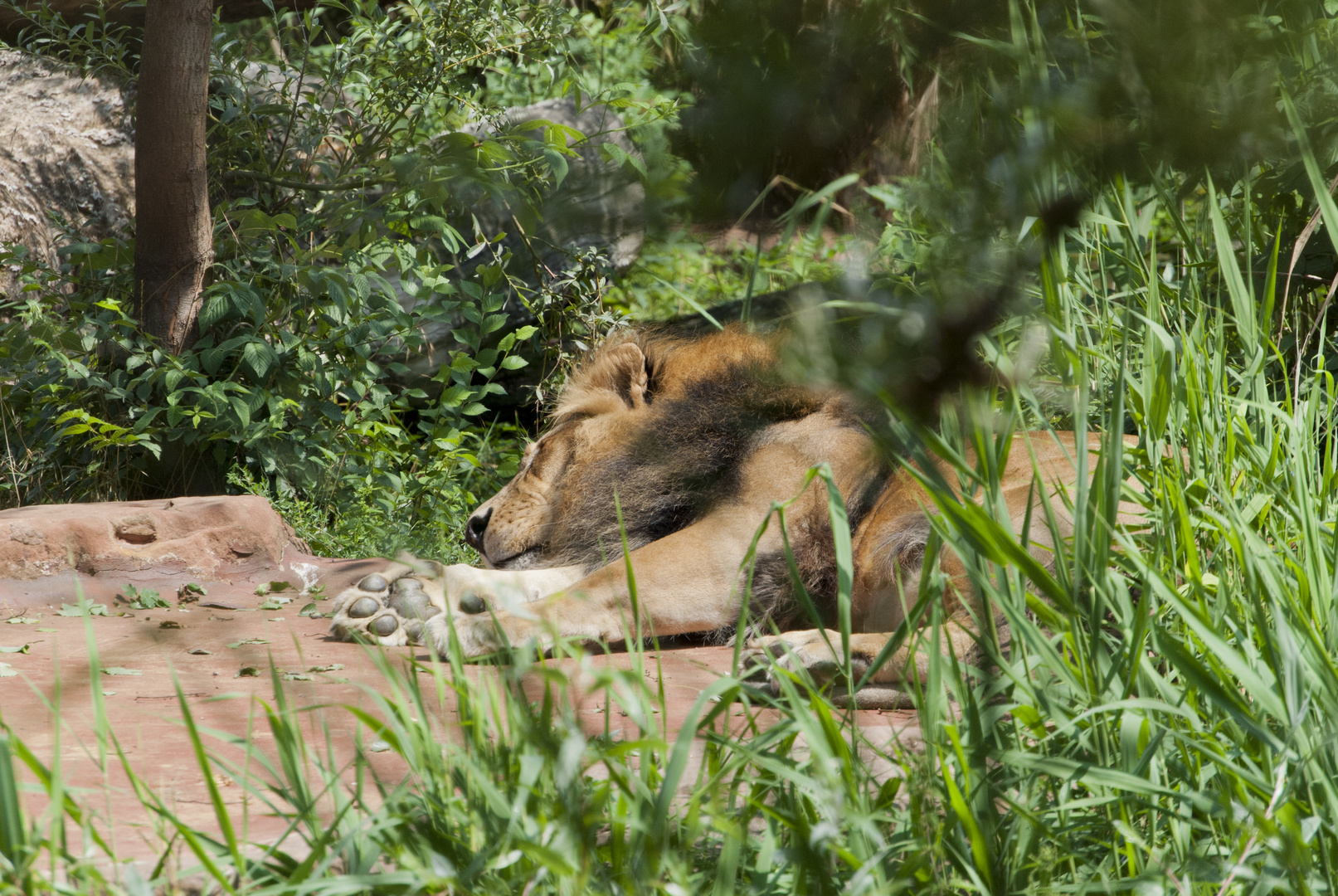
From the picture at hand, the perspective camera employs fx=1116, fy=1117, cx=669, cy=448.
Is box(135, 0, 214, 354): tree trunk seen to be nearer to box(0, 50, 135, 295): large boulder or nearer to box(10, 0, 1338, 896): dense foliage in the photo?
box(0, 50, 135, 295): large boulder

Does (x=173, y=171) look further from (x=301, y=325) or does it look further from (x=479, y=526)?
(x=479, y=526)

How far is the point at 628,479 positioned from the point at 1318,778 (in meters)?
2.63

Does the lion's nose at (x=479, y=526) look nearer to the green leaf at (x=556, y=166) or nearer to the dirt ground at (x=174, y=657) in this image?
the dirt ground at (x=174, y=657)

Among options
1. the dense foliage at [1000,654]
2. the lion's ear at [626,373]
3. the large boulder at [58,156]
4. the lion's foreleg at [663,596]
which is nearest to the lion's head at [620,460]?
the lion's ear at [626,373]

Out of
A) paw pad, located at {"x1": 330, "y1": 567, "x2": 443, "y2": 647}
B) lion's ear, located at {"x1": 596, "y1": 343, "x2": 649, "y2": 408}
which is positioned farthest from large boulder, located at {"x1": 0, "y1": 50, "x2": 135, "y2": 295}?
paw pad, located at {"x1": 330, "y1": 567, "x2": 443, "y2": 647}

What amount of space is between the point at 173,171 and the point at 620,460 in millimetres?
2572

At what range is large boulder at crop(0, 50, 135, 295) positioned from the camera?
5793mm

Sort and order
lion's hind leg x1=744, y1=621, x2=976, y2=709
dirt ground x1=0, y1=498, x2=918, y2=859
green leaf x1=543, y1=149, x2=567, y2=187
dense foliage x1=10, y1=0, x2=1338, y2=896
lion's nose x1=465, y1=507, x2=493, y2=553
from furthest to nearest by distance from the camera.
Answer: lion's nose x1=465, y1=507, x2=493, y2=553 → lion's hind leg x1=744, y1=621, x2=976, y2=709 → dirt ground x1=0, y1=498, x2=918, y2=859 → green leaf x1=543, y1=149, x2=567, y2=187 → dense foliage x1=10, y1=0, x2=1338, y2=896

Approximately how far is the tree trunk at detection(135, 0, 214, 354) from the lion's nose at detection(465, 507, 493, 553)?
73.4 inches

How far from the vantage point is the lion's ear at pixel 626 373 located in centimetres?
396

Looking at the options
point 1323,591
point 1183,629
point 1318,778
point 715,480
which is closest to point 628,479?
point 715,480

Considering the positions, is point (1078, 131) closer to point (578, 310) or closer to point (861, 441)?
point (861, 441)

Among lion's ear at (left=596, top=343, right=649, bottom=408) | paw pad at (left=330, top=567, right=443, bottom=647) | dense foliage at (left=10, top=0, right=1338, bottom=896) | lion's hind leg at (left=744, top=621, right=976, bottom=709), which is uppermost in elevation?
dense foliage at (left=10, top=0, right=1338, bottom=896)

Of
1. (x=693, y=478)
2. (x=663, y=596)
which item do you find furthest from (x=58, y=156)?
(x=663, y=596)
